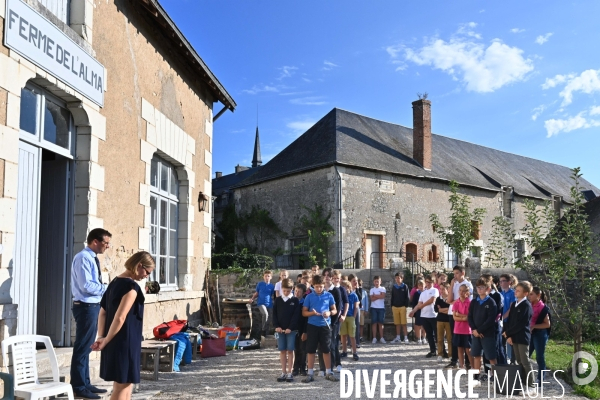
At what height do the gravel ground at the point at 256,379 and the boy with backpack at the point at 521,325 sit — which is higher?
the boy with backpack at the point at 521,325

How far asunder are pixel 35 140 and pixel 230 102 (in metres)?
6.96

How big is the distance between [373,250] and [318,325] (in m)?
14.5

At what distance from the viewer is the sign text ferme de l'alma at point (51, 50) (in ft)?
18.4

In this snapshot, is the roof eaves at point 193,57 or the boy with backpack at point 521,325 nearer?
the boy with backpack at point 521,325

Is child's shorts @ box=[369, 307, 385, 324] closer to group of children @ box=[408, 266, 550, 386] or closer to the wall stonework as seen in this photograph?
group of children @ box=[408, 266, 550, 386]

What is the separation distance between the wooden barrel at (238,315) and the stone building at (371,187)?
886 centimetres

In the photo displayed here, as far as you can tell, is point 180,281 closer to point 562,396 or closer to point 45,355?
point 45,355

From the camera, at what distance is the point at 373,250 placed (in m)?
22.1

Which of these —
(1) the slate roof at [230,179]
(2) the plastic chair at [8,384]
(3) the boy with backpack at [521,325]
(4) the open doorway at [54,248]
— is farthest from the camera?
(1) the slate roof at [230,179]

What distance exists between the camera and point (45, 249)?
686 centimetres

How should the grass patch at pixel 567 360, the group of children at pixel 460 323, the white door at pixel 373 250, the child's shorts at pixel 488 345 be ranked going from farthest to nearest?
the white door at pixel 373 250, the child's shorts at pixel 488 345, the group of children at pixel 460 323, the grass patch at pixel 567 360

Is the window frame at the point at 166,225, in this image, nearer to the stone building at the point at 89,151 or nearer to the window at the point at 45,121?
the stone building at the point at 89,151

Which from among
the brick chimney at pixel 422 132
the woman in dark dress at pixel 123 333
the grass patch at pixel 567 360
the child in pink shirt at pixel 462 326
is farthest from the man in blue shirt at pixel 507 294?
the brick chimney at pixel 422 132

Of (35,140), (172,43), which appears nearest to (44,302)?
(35,140)
